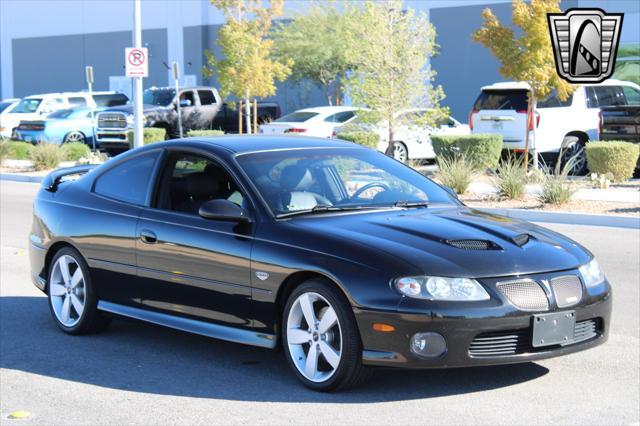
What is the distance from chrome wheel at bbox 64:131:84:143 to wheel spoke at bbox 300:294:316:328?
27433mm

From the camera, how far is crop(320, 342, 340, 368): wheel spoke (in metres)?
6.14

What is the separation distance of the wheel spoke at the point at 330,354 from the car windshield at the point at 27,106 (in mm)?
33686

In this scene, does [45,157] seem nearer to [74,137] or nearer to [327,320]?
[74,137]

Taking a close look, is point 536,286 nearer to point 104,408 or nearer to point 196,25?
point 104,408

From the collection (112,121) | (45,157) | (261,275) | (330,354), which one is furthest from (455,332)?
(112,121)

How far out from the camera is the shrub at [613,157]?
21266 mm

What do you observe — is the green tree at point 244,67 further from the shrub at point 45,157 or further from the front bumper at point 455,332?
the front bumper at point 455,332

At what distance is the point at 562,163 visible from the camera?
2359 cm

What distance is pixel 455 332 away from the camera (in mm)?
5855

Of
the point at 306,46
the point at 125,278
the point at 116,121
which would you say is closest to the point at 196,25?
the point at 306,46

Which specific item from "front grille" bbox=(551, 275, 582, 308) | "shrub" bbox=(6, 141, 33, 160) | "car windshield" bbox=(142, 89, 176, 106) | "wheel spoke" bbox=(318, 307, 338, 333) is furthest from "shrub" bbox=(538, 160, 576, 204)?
"shrub" bbox=(6, 141, 33, 160)

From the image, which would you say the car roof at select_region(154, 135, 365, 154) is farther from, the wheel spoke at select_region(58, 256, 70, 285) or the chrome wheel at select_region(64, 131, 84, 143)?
the chrome wheel at select_region(64, 131, 84, 143)

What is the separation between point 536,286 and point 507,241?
0.46m

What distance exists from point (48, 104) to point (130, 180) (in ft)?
102
